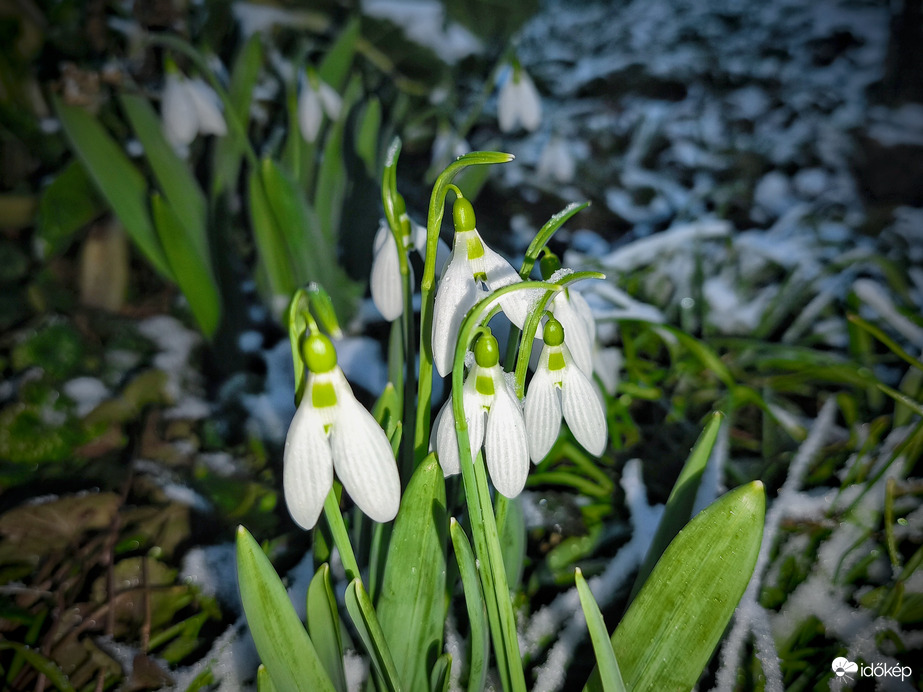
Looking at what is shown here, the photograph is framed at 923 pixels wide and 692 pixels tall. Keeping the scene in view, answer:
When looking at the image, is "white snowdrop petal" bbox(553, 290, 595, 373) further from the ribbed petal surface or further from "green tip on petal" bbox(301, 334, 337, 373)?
"green tip on petal" bbox(301, 334, 337, 373)

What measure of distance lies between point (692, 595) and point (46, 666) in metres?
0.77

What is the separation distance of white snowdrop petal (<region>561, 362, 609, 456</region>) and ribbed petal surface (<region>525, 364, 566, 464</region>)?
10 mm

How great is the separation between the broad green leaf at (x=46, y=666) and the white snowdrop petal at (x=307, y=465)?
57 cm

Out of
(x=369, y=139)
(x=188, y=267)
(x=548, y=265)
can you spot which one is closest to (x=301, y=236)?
(x=188, y=267)

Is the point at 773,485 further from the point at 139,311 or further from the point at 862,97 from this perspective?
the point at 862,97

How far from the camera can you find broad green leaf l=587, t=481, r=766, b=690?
478mm

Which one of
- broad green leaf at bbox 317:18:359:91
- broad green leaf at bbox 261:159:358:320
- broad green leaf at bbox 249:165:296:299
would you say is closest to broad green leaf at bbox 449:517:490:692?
broad green leaf at bbox 261:159:358:320

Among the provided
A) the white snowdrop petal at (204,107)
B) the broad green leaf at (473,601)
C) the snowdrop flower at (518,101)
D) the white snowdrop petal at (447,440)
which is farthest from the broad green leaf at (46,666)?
the snowdrop flower at (518,101)

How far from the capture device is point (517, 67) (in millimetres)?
1195

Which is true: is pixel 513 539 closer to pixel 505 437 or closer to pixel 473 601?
pixel 473 601

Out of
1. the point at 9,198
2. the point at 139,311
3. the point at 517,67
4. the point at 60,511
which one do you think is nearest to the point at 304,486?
the point at 60,511

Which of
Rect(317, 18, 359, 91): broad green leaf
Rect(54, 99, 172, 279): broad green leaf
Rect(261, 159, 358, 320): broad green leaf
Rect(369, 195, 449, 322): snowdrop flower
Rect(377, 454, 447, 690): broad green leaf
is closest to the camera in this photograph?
Rect(377, 454, 447, 690): broad green leaf

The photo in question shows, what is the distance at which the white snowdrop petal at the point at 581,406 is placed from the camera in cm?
48

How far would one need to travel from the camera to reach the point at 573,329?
20.5 inches
